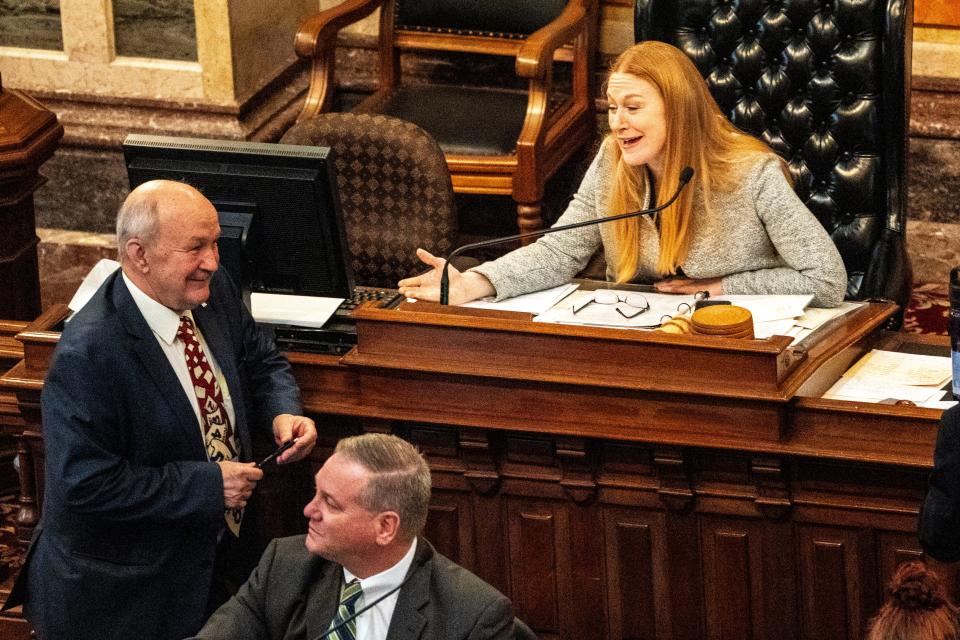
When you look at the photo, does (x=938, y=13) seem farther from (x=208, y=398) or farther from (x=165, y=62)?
(x=208, y=398)

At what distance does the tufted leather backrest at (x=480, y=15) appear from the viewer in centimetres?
564

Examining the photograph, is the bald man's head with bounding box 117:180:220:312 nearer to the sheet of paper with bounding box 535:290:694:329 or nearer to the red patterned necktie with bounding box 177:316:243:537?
the red patterned necktie with bounding box 177:316:243:537

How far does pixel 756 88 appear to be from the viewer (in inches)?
166

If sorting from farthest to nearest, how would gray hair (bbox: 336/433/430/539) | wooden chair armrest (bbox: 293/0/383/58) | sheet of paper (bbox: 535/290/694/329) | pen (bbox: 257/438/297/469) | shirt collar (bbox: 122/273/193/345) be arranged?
wooden chair armrest (bbox: 293/0/383/58), sheet of paper (bbox: 535/290/694/329), pen (bbox: 257/438/297/469), shirt collar (bbox: 122/273/193/345), gray hair (bbox: 336/433/430/539)

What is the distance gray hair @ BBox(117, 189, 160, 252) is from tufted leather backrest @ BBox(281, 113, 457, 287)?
1330mm

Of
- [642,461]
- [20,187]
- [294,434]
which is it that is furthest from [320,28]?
[642,461]

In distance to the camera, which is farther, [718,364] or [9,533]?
[9,533]

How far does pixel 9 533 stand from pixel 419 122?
1.94 m

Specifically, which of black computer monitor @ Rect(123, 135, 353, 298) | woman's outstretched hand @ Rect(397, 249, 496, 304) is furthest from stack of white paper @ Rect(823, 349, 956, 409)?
black computer monitor @ Rect(123, 135, 353, 298)

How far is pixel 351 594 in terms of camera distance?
9.04 feet

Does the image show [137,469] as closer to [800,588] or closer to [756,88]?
[800,588]

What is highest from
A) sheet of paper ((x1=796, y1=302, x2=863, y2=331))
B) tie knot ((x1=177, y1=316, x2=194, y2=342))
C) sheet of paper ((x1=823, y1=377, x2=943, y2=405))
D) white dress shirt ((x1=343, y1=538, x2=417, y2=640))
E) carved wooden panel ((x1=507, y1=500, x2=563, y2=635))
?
tie knot ((x1=177, y1=316, x2=194, y2=342))

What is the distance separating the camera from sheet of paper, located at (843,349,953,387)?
3355mm

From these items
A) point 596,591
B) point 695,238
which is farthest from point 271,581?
point 695,238
